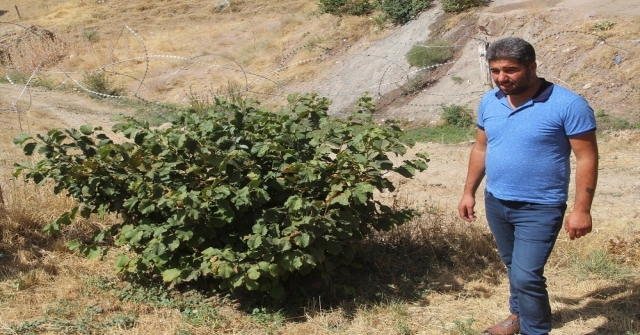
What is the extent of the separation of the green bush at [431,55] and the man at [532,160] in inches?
421

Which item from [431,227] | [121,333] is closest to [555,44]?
[431,227]

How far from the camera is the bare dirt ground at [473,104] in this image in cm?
425

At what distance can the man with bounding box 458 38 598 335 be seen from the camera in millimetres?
3150

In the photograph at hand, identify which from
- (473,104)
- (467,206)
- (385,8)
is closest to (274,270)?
(467,206)

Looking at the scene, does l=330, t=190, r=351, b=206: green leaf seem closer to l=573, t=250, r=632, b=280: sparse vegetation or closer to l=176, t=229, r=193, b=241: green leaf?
l=176, t=229, r=193, b=241: green leaf

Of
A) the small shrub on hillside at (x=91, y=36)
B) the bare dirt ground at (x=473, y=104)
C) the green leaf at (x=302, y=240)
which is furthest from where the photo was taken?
the small shrub on hillside at (x=91, y=36)

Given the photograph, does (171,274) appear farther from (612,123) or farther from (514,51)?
(612,123)

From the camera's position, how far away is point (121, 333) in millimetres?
3914

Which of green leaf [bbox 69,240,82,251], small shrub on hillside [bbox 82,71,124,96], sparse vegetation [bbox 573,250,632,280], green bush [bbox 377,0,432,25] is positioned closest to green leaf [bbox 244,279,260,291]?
green leaf [bbox 69,240,82,251]

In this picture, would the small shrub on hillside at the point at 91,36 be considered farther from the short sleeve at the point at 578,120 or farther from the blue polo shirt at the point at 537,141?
the short sleeve at the point at 578,120

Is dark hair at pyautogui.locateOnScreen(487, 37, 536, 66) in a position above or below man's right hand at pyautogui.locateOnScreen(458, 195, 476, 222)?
above

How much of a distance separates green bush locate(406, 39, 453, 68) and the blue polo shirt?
10681 mm

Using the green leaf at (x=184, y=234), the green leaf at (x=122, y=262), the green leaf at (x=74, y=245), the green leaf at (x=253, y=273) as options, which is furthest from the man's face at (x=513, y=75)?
the green leaf at (x=74, y=245)

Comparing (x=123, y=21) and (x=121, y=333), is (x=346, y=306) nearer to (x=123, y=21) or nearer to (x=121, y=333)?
(x=121, y=333)
